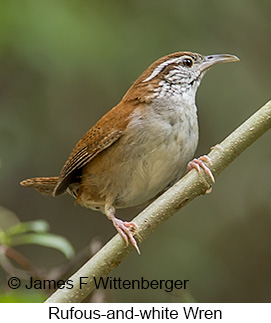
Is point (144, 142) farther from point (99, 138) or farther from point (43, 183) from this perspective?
point (43, 183)

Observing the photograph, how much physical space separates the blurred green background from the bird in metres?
1.05

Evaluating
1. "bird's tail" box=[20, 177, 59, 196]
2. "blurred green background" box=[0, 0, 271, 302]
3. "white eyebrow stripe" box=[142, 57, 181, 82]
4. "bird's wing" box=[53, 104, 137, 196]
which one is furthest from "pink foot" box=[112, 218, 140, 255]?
"blurred green background" box=[0, 0, 271, 302]

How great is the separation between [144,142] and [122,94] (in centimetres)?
194

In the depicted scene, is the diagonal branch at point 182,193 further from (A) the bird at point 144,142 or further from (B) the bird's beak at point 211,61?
(B) the bird's beak at point 211,61

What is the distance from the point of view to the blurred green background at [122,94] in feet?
13.0

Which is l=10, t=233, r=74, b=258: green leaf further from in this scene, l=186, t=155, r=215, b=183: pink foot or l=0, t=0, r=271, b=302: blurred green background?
l=0, t=0, r=271, b=302: blurred green background

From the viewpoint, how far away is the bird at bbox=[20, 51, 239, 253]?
2652mm

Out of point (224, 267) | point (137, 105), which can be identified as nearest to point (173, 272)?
point (224, 267)

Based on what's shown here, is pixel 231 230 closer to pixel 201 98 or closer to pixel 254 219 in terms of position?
pixel 254 219

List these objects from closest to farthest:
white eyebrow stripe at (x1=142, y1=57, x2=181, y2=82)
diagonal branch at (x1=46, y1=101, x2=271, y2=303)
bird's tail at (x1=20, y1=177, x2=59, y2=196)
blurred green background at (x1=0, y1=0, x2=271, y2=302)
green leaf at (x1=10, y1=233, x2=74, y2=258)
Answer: diagonal branch at (x1=46, y1=101, x2=271, y2=303) → green leaf at (x1=10, y1=233, x2=74, y2=258) → white eyebrow stripe at (x1=142, y1=57, x2=181, y2=82) → bird's tail at (x1=20, y1=177, x2=59, y2=196) → blurred green background at (x1=0, y1=0, x2=271, y2=302)

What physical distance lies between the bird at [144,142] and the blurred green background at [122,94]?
1051 millimetres

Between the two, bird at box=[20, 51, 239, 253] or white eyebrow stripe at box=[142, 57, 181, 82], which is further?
white eyebrow stripe at box=[142, 57, 181, 82]

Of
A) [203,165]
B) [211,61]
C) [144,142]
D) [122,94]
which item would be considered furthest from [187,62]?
[122,94]

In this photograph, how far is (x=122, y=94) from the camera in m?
4.54
